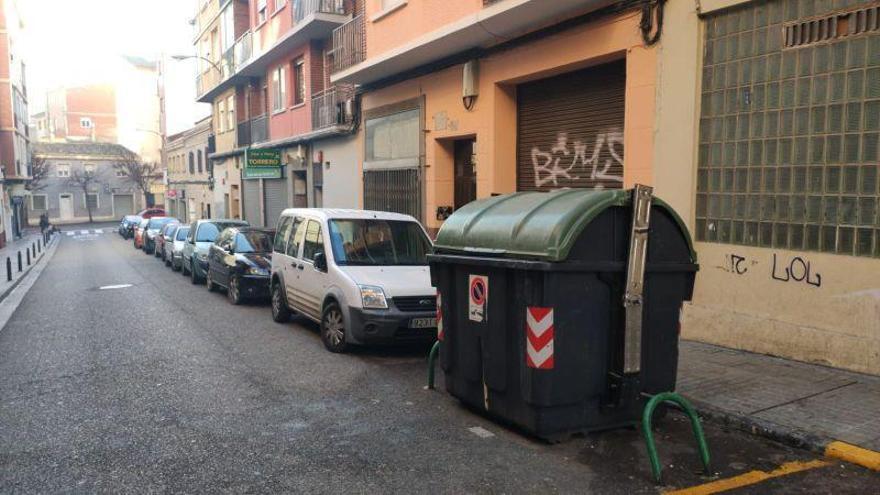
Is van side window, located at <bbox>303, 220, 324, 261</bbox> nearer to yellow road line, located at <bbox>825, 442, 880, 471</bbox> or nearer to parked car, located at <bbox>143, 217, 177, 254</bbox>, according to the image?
yellow road line, located at <bbox>825, 442, 880, 471</bbox>

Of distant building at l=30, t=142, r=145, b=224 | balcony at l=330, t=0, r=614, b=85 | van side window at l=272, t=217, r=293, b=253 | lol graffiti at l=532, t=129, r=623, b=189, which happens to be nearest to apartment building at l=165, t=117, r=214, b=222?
distant building at l=30, t=142, r=145, b=224

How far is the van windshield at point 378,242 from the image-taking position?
848 cm

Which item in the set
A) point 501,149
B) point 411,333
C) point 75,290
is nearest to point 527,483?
point 411,333

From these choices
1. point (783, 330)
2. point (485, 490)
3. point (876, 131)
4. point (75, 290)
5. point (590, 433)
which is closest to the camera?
point (485, 490)

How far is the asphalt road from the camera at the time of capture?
4223 millimetres

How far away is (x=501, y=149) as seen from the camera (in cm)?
1188

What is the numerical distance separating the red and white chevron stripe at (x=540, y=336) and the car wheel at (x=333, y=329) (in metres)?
Result: 3.57

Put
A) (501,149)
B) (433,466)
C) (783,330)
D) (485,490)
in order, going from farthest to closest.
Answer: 1. (501,149)
2. (783,330)
3. (433,466)
4. (485,490)

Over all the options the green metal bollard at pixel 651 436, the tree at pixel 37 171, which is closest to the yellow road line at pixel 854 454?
the green metal bollard at pixel 651 436

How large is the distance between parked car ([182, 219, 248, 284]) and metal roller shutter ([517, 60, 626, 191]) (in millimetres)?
7955

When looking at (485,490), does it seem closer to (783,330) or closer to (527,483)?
(527,483)

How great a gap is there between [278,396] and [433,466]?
2259 mm

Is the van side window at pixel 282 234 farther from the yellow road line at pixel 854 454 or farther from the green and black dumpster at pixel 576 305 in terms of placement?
the yellow road line at pixel 854 454

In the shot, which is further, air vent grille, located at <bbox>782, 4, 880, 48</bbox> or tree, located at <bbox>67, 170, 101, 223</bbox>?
tree, located at <bbox>67, 170, 101, 223</bbox>
